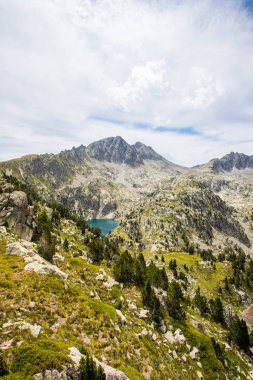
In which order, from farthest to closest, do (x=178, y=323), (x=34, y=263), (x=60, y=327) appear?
(x=178, y=323), (x=34, y=263), (x=60, y=327)

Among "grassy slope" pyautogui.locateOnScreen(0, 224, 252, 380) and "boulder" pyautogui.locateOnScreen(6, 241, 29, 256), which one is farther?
"boulder" pyautogui.locateOnScreen(6, 241, 29, 256)

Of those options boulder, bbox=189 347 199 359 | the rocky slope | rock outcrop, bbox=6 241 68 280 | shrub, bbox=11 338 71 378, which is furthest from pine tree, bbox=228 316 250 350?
shrub, bbox=11 338 71 378

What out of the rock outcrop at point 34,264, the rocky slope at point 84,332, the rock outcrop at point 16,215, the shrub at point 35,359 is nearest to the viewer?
the shrub at point 35,359

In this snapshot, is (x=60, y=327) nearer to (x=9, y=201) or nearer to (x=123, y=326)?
(x=123, y=326)

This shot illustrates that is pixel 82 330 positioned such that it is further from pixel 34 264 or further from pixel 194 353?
pixel 194 353

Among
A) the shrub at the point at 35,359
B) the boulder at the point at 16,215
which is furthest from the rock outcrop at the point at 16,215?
the shrub at the point at 35,359

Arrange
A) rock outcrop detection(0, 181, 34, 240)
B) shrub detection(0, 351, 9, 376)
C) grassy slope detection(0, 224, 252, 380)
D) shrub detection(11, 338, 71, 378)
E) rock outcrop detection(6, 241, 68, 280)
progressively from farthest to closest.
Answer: rock outcrop detection(0, 181, 34, 240)
rock outcrop detection(6, 241, 68, 280)
grassy slope detection(0, 224, 252, 380)
shrub detection(11, 338, 71, 378)
shrub detection(0, 351, 9, 376)

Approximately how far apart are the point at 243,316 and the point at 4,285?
83.5 meters

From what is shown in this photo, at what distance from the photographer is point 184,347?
3762 centimetres

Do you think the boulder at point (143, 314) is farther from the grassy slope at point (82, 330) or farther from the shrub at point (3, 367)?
the shrub at point (3, 367)

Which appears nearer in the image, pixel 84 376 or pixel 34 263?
pixel 84 376

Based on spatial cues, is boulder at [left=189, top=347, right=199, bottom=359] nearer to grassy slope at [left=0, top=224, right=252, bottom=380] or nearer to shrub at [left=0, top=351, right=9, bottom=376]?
grassy slope at [left=0, top=224, right=252, bottom=380]

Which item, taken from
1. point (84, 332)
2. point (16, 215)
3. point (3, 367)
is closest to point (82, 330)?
point (84, 332)

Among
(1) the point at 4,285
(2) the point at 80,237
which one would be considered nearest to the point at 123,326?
(1) the point at 4,285
